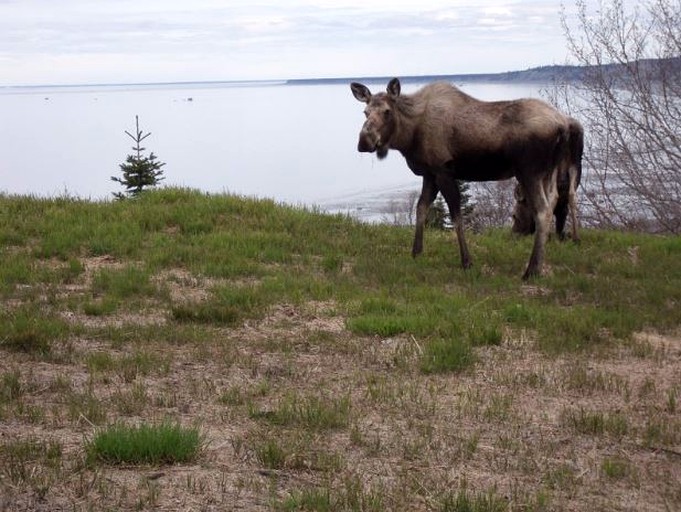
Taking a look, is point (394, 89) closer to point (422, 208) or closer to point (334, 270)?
point (422, 208)

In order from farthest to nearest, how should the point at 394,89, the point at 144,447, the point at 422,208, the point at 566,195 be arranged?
the point at 566,195 < the point at 422,208 < the point at 394,89 < the point at 144,447

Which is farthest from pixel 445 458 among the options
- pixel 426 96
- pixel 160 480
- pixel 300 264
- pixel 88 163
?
pixel 88 163

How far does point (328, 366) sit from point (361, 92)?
557 cm

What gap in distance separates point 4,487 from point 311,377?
293 cm

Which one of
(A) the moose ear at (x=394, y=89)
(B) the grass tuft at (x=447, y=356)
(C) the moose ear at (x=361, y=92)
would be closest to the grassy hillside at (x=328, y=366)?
(B) the grass tuft at (x=447, y=356)

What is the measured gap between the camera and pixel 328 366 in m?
7.96

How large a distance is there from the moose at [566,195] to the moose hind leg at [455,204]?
5.94 ft

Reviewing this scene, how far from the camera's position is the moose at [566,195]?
12.8m

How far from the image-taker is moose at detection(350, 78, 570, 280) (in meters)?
11.5

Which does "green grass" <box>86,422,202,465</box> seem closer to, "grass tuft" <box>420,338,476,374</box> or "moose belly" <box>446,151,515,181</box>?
"grass tuft" <box>420,338,476,374</box>

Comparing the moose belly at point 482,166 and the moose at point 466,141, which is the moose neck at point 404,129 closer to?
the moose at point 466,141

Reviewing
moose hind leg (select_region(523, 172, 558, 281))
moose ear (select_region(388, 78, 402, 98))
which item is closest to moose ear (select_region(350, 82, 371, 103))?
moose ear (select_region(388, 78, 402, 98))

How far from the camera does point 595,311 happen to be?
9711 mm

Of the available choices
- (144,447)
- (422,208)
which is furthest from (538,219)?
(144,447)
